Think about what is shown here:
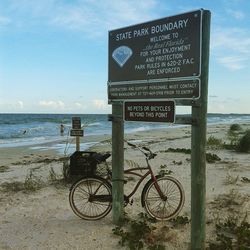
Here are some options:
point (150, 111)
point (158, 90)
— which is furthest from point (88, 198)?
point (158, 90)

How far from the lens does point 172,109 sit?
4.79m

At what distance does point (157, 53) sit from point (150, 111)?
67 cm

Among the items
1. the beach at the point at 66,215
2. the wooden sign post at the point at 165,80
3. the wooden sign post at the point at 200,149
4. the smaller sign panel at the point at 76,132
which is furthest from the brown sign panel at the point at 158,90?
the smaller sign panel at the point at 76,132

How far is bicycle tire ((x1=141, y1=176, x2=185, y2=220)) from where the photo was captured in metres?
5.99

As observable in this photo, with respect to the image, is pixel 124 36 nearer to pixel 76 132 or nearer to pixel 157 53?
pixel 157 53

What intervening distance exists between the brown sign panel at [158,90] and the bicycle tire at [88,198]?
1197mm

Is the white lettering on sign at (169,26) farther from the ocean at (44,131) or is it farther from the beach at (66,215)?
the beach at (66,215)

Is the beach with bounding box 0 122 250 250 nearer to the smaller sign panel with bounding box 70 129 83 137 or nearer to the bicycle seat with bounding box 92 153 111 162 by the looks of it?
the bicycle seat with bounding box 92 153 111 162

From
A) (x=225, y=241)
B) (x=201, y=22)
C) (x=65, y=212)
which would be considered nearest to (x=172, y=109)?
(x=201, y=22)

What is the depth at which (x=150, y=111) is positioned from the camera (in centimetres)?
505

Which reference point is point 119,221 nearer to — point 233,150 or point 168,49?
point 168,49

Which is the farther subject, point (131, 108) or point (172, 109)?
point (131, 108)

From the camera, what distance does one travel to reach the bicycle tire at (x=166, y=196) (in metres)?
5.99

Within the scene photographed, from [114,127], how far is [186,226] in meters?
1.59
